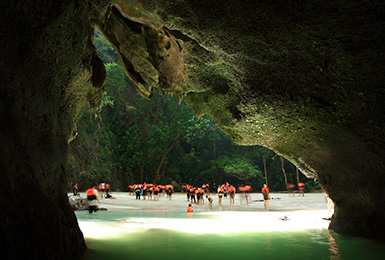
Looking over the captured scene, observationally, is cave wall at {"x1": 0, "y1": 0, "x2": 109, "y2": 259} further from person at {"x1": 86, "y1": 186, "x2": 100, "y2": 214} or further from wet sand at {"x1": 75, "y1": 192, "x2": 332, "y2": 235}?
person at {"x1": 86, "y1": 186, "x2": 100, "y2": 214}

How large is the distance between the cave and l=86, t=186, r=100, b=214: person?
23.9 feet

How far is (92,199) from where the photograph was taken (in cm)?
1337

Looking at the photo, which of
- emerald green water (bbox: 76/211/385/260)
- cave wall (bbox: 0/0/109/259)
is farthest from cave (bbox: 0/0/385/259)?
emerald green water (bbox: 76/211/385/260)

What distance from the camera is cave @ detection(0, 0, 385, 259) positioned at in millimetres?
3766

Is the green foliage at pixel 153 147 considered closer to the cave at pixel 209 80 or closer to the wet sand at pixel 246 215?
the wet sand at pixel 246 215

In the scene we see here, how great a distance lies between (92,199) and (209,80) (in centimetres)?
925

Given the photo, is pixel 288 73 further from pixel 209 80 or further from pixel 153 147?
pixel 153 147

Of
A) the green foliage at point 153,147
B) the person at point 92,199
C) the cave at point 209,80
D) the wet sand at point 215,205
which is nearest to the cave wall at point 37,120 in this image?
the cave at point 209,80

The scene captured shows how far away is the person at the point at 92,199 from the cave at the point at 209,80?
23.9ft

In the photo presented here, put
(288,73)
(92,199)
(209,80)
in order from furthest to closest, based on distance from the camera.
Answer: (92,199) → (209,80) → (288,73)

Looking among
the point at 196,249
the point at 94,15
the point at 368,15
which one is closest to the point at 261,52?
the point at 368,15

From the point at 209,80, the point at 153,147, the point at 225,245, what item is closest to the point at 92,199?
the point at 225,245

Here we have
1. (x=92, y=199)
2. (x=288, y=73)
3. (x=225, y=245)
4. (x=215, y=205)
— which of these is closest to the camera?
(x=288, y=73)

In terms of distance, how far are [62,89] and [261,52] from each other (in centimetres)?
352
